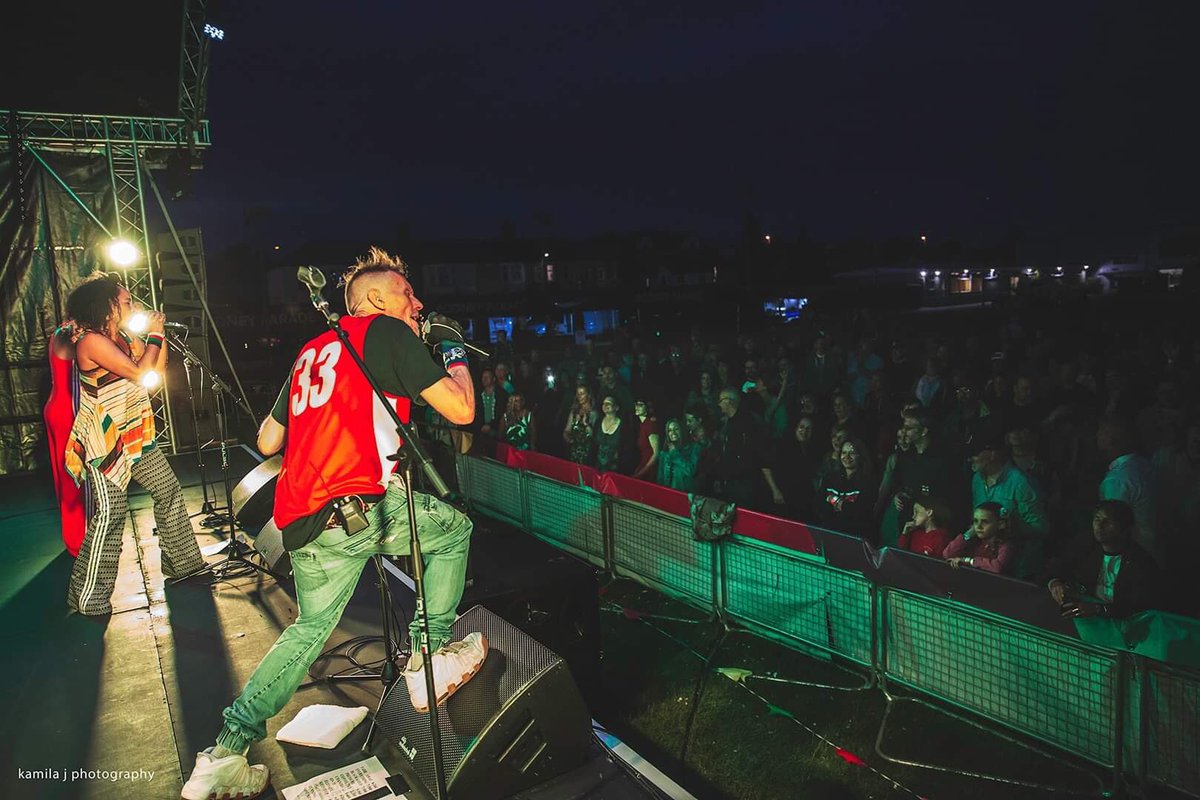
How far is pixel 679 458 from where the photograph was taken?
6.99m

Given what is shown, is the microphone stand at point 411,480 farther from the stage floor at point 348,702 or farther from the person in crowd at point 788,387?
the person in crowd at point 788,387

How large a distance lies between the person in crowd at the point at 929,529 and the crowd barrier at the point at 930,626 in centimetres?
55

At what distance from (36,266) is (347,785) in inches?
415

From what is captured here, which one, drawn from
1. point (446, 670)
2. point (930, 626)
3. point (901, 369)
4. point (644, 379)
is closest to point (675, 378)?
point (644, 379)

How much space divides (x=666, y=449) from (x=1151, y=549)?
3.81 m

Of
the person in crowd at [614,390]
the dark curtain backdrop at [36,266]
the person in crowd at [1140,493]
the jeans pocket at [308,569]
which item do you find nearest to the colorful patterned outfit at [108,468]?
the jeans pocket at [308,569]

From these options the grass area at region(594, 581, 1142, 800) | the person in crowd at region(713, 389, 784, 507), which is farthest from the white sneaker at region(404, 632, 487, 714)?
the person in crowd at region(713, 389, 784, 507)

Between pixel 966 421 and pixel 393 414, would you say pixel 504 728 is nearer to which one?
pixel 393 414

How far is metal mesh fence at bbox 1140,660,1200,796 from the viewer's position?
3.10 meters

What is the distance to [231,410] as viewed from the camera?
15656 mm

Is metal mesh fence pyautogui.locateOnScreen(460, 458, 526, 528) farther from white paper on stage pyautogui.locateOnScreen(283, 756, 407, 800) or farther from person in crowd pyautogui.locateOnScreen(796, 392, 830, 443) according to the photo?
white paper on stage pyautogui.locateOnScreen(283, 756, 407, 800)

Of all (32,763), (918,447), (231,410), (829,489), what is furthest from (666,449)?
(231,410)

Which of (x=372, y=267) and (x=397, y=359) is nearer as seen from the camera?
(x=397, y=359)

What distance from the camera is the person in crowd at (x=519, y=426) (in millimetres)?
9289
